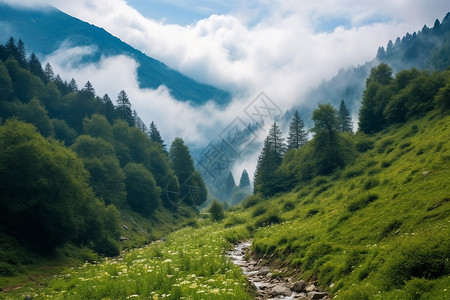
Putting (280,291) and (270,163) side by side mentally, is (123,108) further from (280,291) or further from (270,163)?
(280,291)

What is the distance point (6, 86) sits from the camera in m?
83.2

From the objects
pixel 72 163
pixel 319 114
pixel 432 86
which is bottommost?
pixel 72 163

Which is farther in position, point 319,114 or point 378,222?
point 319,114

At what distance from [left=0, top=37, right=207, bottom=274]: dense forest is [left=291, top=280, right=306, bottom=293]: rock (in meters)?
21.9

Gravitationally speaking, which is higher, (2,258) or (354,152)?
(354,152)

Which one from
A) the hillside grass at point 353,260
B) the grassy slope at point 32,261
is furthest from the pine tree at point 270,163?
the hillside grass at point 353,260

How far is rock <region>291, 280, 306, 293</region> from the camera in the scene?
16.8 m

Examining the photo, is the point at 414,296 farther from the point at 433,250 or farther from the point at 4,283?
the point at 4,283

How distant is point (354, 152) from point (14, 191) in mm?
57570

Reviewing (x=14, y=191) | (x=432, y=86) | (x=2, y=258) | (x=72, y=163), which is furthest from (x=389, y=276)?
(x=432, y=86)

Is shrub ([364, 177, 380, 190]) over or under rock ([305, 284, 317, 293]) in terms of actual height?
over

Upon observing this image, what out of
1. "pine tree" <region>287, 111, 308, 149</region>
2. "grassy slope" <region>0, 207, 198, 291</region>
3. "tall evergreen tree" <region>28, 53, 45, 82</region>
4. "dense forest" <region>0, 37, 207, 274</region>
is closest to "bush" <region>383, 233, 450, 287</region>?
"grassy slope" <region>0, 207, 198, 291</region>

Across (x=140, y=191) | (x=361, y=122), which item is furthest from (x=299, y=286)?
(x=361, y=122)

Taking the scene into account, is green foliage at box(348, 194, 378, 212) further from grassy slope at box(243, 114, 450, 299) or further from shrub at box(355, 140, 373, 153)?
Result: shrub at box(355, 140, 373, 153)
